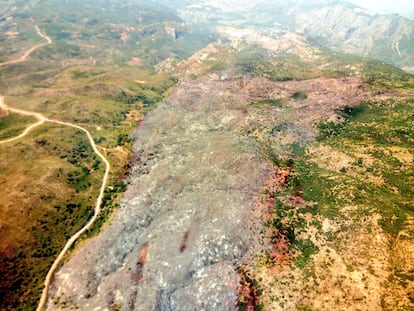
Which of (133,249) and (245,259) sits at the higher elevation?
(245,259)

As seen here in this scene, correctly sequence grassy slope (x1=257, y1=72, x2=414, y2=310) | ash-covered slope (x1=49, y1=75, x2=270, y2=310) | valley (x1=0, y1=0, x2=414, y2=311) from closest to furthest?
grassy slope (x1=257, y1=72, x2=414, y2=310) → valley (x1=0, y1=0, x2=414, y2=311) → ash-covered slope (x1=49, y1=75, x2=270, y2=310)

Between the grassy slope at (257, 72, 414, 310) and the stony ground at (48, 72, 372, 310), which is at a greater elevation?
the grassy slope at (257, 72, 414, 310)

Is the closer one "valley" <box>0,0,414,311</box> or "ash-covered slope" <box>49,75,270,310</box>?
"valley" <box>0,0,414,311</box>

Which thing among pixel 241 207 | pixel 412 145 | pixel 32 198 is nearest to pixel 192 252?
pixel 241 207

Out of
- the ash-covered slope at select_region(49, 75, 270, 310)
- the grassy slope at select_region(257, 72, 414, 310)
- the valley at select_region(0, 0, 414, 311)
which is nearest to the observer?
the grassy slope at select_region(257, 72, 414, 310)

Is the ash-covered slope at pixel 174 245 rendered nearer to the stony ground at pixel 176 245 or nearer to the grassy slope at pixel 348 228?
the stony ground at pixel 176 245

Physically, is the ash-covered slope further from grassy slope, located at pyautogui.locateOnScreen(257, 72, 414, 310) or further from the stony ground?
grassy slope, located at pyautogui.locateOnScreen(257, 72, 414, 310)

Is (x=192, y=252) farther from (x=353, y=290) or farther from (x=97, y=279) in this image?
(x=353, y=290)

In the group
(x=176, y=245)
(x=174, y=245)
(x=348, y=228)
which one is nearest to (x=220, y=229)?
(x=176, y=245)

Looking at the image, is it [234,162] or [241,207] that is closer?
[241,207]

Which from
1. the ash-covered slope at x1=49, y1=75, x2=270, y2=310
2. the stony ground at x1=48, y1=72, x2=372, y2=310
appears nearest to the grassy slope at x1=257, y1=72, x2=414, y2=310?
the stony ground at x1=48, y1=72, x2=372, y2=310

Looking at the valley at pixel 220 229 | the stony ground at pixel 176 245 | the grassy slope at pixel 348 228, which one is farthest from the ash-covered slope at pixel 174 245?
the grassy slope at pixel 348 228
